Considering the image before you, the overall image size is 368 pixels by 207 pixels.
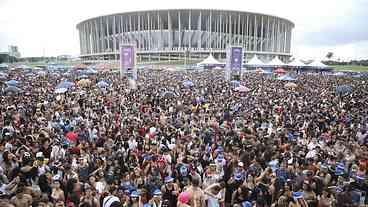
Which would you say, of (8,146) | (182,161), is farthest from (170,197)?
(8,146)

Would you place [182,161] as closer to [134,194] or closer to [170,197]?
[170,197]

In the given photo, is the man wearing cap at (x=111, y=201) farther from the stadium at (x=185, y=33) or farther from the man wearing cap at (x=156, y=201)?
the stadium at (x=185, y=33)

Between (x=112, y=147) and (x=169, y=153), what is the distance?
1.74 m

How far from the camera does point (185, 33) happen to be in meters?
95.8

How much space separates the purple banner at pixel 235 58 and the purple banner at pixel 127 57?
27.9ft

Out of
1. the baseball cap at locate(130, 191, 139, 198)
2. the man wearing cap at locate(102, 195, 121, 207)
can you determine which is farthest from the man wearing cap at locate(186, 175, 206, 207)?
the man wearing cap at locate(102, 195, 121, 207)

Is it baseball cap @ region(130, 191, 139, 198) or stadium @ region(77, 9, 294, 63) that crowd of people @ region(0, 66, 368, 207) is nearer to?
baseball cap @ region(130, 191, 139, 198)

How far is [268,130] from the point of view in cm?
1408

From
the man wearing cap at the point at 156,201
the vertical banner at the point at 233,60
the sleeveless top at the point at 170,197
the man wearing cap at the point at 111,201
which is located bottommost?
the sleeveless top at the point at 170,197

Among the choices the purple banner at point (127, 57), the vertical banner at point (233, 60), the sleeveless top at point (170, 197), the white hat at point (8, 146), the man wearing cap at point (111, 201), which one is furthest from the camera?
the vertical banner at point (233, 60)

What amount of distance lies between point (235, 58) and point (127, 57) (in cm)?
924

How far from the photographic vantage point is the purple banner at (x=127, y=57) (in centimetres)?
3031

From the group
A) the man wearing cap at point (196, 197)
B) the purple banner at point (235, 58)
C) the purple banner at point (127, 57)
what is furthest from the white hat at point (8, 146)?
the purple banner at point (235, 58)

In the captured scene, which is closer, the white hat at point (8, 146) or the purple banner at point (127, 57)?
the white hat at point (8, 146)
